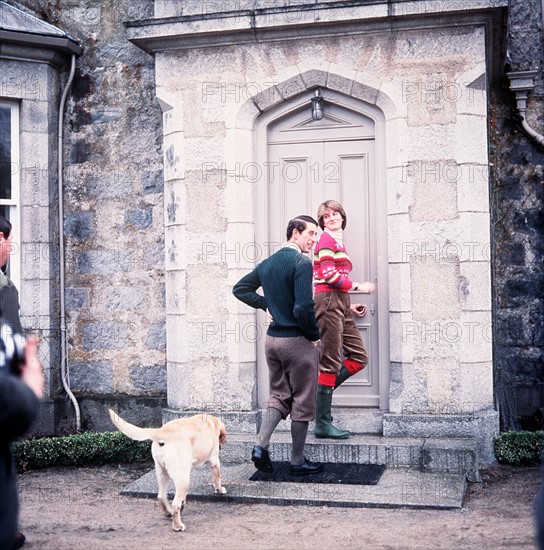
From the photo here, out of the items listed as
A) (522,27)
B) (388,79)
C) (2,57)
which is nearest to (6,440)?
(388,79)

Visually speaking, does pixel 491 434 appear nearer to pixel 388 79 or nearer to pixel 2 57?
pixel 388 79

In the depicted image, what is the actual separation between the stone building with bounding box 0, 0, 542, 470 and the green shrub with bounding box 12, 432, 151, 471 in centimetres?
50

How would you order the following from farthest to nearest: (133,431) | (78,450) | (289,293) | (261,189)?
(261,189)
(78,450)
(289,293)
(133,431)

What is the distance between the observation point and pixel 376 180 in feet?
24.2

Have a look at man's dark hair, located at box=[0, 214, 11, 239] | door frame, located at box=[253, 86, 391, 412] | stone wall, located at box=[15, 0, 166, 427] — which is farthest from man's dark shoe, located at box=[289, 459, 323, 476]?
man's dark hair, located at box=[0, 214, 11, 239]

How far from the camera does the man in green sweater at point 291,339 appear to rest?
235 inches

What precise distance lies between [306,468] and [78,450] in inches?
88.5

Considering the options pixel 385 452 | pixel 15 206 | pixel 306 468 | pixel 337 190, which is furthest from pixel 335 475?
pixel 15 206

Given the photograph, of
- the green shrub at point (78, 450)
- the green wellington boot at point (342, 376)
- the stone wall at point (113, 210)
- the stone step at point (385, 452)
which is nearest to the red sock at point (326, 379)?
the green wellington boot at point (342, 376)

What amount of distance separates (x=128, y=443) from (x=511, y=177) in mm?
4483

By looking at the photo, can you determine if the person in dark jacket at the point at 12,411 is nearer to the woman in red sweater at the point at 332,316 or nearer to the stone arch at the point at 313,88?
the woman in red sweater at the point at 332,316

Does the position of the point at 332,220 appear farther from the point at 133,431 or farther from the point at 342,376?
the point at 133,431

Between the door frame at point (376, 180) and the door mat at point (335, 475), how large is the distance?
0.83m

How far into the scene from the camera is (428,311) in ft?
22.9
